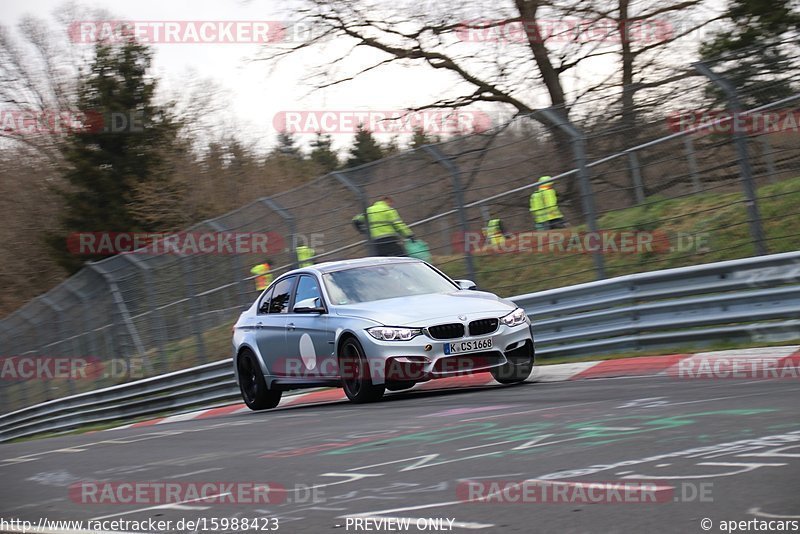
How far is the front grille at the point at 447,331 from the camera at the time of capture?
10891mm

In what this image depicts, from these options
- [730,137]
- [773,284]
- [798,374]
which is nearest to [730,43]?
[730,137]

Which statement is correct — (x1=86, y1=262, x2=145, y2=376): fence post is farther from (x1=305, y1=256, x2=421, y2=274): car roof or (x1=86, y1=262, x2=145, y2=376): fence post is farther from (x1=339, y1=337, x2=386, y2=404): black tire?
(x1=339, y1=337, x2=386, y2=404): black tire

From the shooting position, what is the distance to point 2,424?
→ 25.9 m

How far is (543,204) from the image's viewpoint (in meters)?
14.3

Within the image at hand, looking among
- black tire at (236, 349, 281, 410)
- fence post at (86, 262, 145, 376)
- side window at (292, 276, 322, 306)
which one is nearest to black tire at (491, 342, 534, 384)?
side window at (292, 276, 322, 306)

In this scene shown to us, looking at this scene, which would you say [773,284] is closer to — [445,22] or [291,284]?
[291,284]

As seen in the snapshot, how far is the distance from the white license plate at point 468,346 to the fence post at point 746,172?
10.5 ft

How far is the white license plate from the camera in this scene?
10828 millimetres

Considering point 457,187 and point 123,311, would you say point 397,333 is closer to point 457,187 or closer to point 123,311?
point 457,187

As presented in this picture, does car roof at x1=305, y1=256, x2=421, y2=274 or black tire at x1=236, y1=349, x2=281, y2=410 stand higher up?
car roof at x1=305, y1=256, x2=421, y2=274

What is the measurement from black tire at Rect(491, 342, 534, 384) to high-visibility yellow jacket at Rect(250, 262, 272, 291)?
309 inches

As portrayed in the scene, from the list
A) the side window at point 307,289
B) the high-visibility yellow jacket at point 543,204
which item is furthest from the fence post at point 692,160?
the side window at point 307,289

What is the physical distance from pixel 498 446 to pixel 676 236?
824 cm

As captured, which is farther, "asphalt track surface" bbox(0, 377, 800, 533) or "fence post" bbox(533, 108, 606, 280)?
"fence post" bbox(533, 108, 606, 280)
